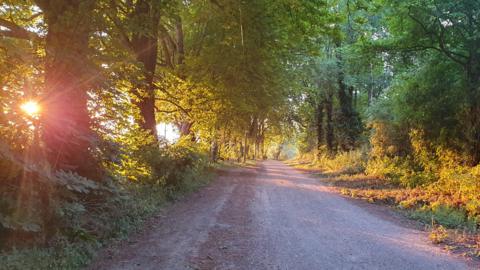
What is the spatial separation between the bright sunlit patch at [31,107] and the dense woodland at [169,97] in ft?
0.11

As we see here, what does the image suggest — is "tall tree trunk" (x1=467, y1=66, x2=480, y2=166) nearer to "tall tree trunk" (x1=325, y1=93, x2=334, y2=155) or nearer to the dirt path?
the dirt path

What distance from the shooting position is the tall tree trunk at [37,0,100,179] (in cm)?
638

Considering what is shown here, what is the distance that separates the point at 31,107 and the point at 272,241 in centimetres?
470

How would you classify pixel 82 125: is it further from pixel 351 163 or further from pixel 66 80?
pixel 351 163

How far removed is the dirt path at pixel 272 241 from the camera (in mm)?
6066

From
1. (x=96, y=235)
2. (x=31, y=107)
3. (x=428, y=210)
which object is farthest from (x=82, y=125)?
(x=428, y=210)

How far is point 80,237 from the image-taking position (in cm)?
625

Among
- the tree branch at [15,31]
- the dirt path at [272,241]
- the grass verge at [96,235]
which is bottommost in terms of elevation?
the dirt path at [272,241]

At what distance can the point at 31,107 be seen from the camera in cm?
→ 589

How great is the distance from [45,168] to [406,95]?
43.7 ft

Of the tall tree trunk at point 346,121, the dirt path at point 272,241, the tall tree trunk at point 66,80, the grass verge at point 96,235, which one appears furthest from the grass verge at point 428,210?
the tall tree trunk at point 346,121

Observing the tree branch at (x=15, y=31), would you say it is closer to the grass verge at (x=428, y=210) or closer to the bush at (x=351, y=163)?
the grass verge at (x=428, y=210)

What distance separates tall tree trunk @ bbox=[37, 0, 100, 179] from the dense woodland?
1.0 inches

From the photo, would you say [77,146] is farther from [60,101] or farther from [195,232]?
[195,232]
